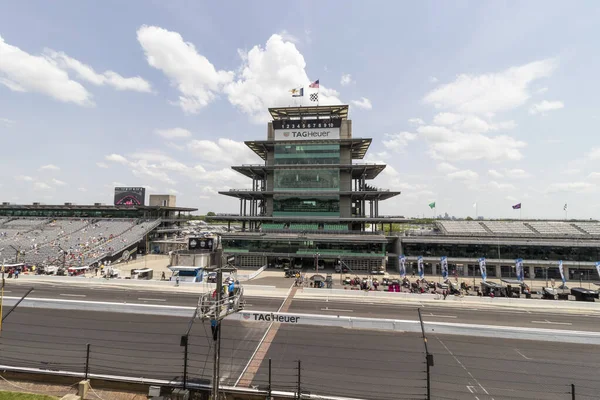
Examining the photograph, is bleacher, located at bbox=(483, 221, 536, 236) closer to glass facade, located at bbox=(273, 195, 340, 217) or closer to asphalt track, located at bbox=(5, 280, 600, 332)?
asphalt track, located at bbox=(5, 280, 600, 332)

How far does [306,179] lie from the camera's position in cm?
5534

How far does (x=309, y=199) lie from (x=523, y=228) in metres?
47.1

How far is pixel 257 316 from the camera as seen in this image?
11656mm

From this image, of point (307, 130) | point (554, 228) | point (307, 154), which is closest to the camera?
point (307, 154)

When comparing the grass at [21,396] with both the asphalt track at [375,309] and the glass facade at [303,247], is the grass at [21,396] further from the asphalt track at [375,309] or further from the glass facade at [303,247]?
the glass facade at [303,247]

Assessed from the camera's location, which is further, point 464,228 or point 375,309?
point 464,228

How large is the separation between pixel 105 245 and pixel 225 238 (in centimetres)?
2645

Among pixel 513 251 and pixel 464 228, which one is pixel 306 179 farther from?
pixel 513 251

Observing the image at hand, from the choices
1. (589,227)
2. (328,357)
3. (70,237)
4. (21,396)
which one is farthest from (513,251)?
(70,237)

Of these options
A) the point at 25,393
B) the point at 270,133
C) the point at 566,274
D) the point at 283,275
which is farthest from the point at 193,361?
the point at 566,274

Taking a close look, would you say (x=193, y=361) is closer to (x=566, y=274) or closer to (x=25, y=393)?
(x=25, y=393)

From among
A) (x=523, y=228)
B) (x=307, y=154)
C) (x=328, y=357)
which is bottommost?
(x=328, y=357)

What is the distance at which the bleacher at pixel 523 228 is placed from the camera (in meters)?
54.0

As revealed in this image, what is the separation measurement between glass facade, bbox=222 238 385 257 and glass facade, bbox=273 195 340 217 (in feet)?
21.8
